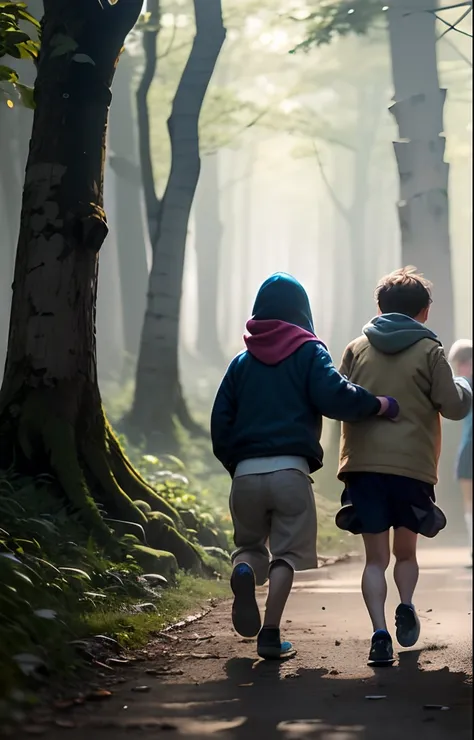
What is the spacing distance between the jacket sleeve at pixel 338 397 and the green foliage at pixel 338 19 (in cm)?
782

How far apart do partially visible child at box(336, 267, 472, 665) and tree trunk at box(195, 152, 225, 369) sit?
78.6 feet

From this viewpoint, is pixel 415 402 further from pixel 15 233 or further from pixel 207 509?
pixel 15 233

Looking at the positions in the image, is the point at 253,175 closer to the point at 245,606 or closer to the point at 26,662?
the point at 245,606

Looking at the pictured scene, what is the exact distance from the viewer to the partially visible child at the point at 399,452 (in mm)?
4785

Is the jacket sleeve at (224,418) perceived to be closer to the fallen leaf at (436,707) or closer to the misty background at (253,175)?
the fallen leaf at (436,707)

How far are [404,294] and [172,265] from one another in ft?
25.9

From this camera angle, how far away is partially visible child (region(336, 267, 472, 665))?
15.7 ft

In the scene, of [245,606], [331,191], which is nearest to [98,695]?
[245,606]

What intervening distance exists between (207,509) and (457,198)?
30095 millimetres

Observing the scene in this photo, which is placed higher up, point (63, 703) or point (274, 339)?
point (274, 339)

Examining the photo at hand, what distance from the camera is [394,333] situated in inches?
194

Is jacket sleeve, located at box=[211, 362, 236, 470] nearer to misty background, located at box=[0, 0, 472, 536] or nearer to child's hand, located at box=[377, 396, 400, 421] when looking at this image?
child's hand, located at box=[377, 396, 400, 421]

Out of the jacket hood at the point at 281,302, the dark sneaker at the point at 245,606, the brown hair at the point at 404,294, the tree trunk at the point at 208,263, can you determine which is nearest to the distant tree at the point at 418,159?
the brown hair at the point at 404,294

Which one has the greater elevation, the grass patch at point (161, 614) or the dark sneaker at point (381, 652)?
the grass patch at point (161, 614)
